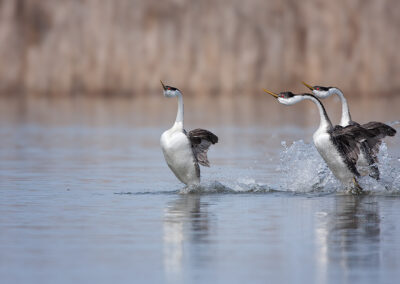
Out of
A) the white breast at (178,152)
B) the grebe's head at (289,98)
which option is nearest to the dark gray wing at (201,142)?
the white breast at (178,152)

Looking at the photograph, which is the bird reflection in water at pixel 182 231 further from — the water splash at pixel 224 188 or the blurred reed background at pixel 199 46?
the blurred reed background at pixel 199 46

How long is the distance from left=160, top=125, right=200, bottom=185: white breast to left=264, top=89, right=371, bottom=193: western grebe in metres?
1.28

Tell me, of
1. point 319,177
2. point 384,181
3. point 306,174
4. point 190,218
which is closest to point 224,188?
point 306,174

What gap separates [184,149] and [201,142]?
0.49m

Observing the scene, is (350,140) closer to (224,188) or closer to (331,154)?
(331,154)

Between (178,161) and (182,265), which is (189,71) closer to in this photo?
(178,161)

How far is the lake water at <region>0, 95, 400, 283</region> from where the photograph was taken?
776cm

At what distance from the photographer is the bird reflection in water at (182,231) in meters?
7.98

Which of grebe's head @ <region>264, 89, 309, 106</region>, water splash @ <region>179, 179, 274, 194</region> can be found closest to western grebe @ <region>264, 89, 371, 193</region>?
grebe's head @ <region>264, 89, 309, 106</region>

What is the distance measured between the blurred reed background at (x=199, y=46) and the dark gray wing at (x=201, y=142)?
27.8 metres

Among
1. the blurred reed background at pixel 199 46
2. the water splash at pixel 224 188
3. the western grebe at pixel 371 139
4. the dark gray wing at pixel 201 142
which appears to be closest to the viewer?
the western grebe at pixel 371 139

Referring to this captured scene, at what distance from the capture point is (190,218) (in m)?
10.5

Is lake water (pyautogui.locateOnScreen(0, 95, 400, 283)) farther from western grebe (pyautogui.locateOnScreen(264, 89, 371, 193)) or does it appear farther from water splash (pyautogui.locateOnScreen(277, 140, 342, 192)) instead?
western grebe (pyautogui.locateOnScreen(264, 89, 371, 193))

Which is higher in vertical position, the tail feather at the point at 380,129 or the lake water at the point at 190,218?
the tail feather at the point at 380,129
